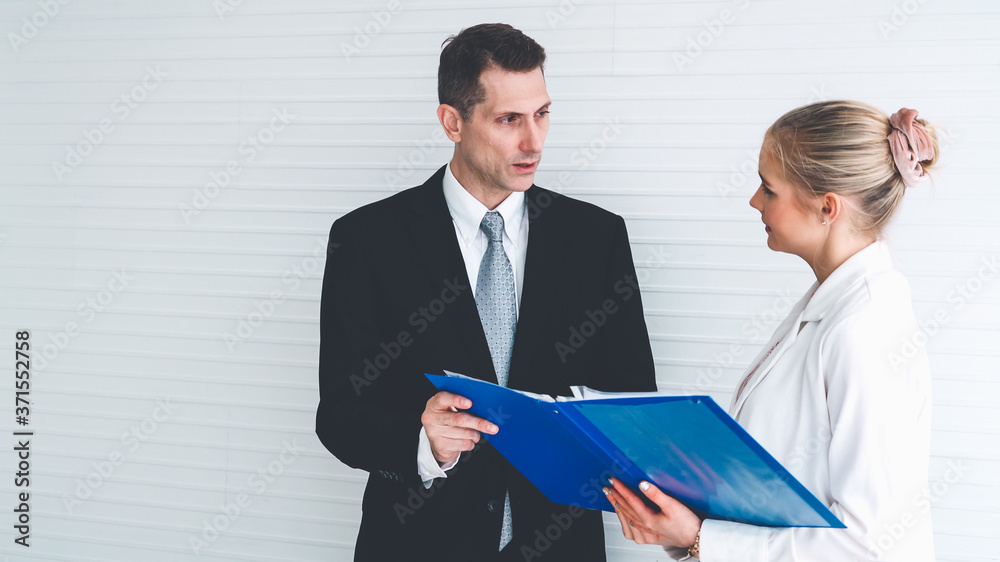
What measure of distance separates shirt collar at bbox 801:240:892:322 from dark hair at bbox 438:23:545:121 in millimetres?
875

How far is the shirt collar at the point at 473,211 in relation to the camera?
1934 mm

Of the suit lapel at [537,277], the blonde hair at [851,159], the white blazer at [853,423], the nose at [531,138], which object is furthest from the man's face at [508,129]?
the white blazer at [853,423]

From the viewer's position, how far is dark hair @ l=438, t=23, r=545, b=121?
6.19 feet

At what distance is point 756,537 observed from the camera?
1.34 m

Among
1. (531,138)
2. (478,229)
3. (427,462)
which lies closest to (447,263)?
(478,229)

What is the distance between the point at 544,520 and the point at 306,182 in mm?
1370

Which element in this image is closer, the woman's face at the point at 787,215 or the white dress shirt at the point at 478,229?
the woman's face at the point at 787,215

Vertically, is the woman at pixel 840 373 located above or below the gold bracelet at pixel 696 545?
above

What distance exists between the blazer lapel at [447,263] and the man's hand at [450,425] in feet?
0.86

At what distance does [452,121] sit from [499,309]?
49 centimetres

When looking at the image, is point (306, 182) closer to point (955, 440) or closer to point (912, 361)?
point (912, 361)

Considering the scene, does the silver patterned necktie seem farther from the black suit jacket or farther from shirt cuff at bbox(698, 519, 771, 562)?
shirt cuff at bbox(698, 519, 771, 562)

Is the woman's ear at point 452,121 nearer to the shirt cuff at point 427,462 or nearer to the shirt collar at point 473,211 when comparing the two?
the shirt collar at point 473,211

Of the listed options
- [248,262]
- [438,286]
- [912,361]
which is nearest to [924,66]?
[912,361]
